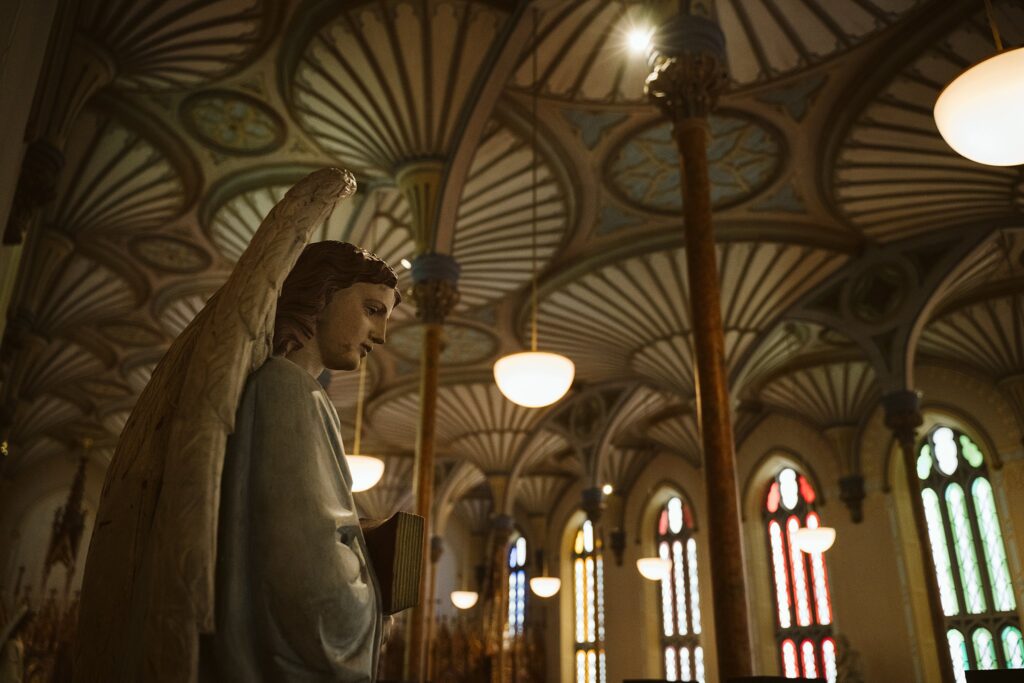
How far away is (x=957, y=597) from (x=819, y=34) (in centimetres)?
1102

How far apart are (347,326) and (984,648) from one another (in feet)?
51.3

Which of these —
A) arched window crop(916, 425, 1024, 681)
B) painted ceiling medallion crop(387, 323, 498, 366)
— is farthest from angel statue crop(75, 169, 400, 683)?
arched window crop(916, 425, 1024, 681)

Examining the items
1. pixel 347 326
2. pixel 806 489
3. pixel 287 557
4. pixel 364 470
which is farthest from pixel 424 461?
pixel 806 489

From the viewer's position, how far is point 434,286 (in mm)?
8789

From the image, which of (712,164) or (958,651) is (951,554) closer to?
(958,651)

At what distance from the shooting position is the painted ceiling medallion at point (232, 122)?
8953 millimetres

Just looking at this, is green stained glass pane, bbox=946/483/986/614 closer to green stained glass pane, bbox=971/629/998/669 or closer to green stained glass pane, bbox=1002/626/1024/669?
green stained glass pane, bbox=971/629/998/669

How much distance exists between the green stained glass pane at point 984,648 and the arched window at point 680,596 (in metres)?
5.99

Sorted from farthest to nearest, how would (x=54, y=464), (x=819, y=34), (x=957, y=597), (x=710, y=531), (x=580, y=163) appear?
(x=54, y=464) < (x=957, y=597) < (x=580, y=163) < (x=819, y=34) < (x=710, y=531)

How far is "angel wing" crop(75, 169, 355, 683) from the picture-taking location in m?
1.18

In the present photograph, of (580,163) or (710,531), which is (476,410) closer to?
(580,163)

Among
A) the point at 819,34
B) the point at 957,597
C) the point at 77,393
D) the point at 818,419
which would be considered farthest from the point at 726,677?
the point at 77,393

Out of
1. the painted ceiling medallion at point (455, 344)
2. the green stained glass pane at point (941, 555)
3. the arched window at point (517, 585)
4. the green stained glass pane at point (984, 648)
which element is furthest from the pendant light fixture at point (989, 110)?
the arched window at point (517, 585)

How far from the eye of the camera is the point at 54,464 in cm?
2212
